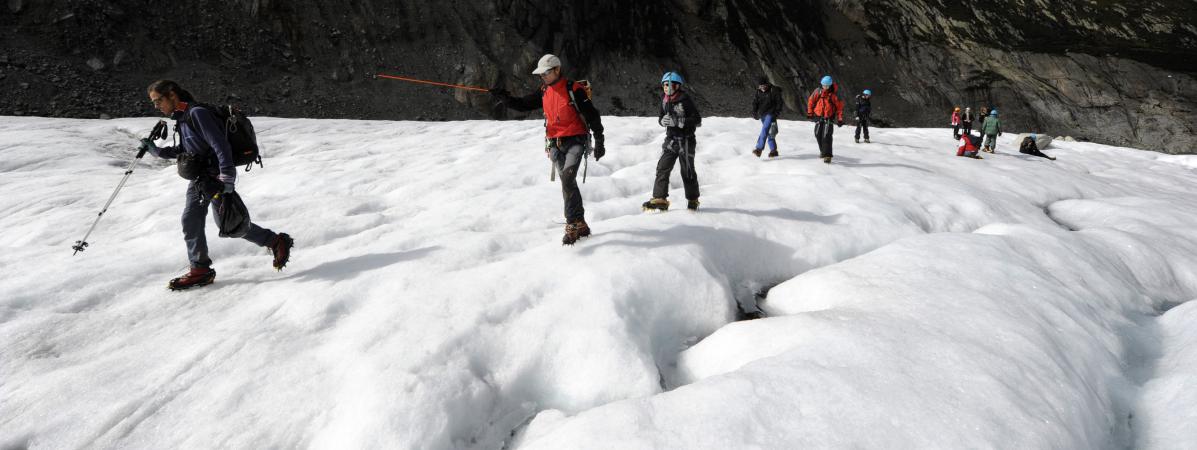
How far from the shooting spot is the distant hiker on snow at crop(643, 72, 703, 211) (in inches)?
286

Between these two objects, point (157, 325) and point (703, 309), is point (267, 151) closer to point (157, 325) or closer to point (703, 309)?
point (157, 325)

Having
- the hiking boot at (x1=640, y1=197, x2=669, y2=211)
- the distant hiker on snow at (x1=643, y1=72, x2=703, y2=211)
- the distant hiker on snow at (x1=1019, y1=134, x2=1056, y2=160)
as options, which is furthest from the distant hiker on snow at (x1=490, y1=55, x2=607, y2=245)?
the distant hiker on snow at (x1=1019, y1=134, x2=1056, y2=160)

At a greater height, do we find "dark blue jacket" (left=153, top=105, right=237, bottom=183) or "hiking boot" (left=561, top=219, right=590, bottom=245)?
"dark blue jacket" (left=153, top=105, right=237, bottom=183)

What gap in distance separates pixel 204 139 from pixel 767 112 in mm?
11378

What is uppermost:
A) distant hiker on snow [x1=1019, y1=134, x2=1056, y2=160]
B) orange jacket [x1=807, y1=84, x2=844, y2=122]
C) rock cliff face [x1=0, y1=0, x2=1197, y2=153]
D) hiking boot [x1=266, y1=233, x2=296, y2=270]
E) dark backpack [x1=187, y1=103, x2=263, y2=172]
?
rock cliff face [x1=0, y1=0, x2=1197, y2=153]

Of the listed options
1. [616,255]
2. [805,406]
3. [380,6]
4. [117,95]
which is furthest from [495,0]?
[805,406]

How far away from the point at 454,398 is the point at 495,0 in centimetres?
4561

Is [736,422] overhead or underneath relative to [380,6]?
underneath

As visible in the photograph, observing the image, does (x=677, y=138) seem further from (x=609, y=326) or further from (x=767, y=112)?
(x=767, y=112)

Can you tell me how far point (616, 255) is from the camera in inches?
213

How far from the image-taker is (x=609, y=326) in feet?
13.8

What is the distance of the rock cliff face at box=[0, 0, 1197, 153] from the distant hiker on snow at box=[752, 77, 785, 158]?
29.2m

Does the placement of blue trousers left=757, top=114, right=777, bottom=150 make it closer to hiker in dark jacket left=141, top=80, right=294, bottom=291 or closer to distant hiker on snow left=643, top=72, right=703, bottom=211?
distant hiker on snow left=643, top=72, right=703, bottom=211

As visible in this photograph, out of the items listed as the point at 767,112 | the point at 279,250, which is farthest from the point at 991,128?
the point at 279,250
